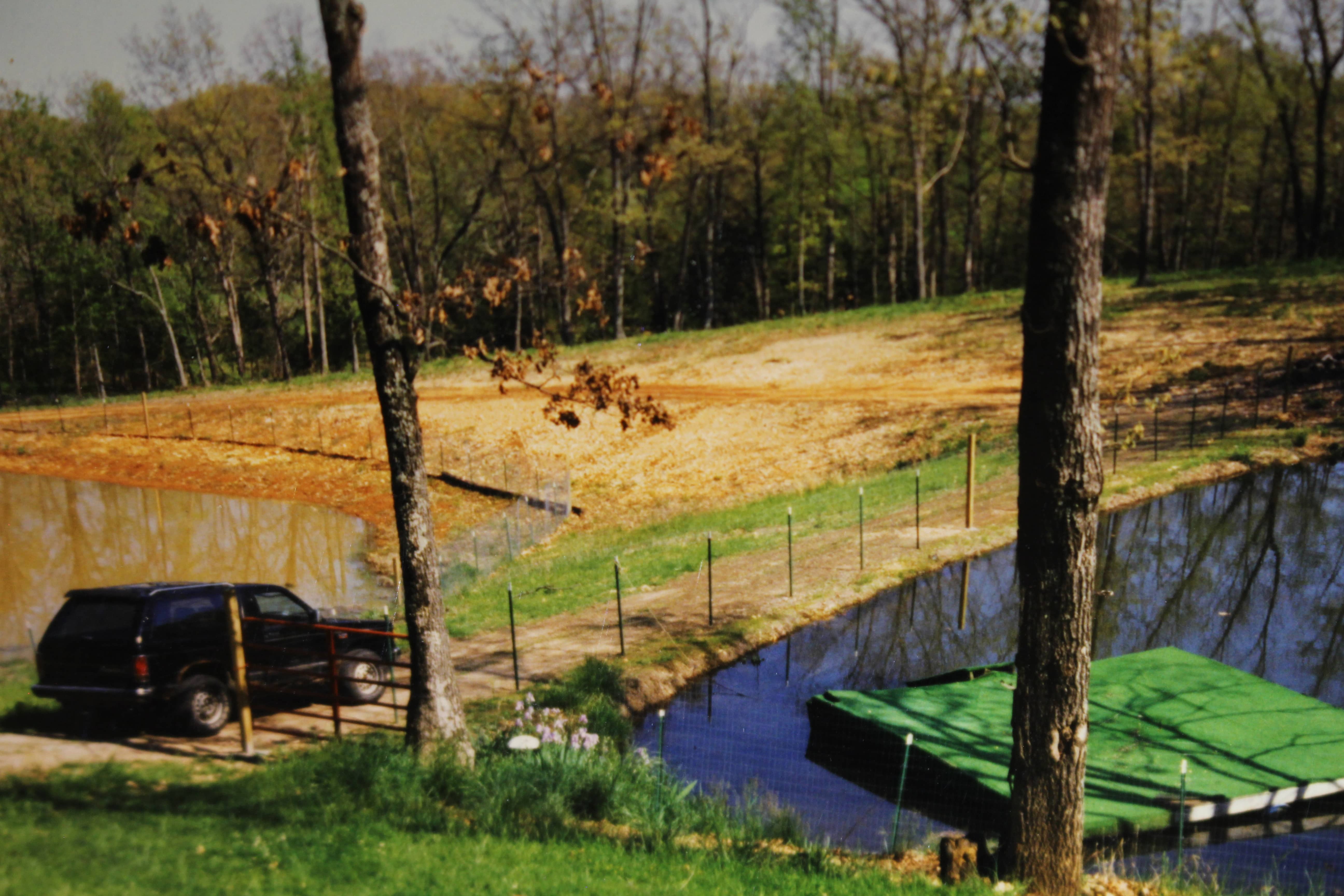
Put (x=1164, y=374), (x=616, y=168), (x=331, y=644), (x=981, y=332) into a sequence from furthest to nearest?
(x=616, y=168), (x=981, y=332), (x=1164, y=374), (x=331, y=644)

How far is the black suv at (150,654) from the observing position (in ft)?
33.3

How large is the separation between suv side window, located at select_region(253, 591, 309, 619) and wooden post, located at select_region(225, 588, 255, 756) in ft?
7.67

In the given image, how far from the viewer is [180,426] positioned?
3766 centimetres

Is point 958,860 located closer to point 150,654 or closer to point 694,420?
point 150,654

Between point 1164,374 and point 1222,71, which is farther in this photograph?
point 1222,71

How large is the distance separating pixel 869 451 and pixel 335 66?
22.4 meters

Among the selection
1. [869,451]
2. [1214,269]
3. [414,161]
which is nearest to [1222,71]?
[1214,269]

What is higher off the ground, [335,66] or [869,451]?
[335,66]

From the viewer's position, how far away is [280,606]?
493 inches

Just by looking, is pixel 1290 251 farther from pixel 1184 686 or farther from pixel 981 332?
pixel 1184 686

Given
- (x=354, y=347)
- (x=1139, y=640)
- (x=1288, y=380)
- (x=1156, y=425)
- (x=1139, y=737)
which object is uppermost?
(x=354, y=347)

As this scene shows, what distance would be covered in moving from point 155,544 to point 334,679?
55.8ft

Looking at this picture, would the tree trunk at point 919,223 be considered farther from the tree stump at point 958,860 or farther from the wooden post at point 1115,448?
the tree stump at point 958,860

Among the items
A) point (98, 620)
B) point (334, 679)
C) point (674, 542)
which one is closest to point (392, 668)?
point (334, 679)
